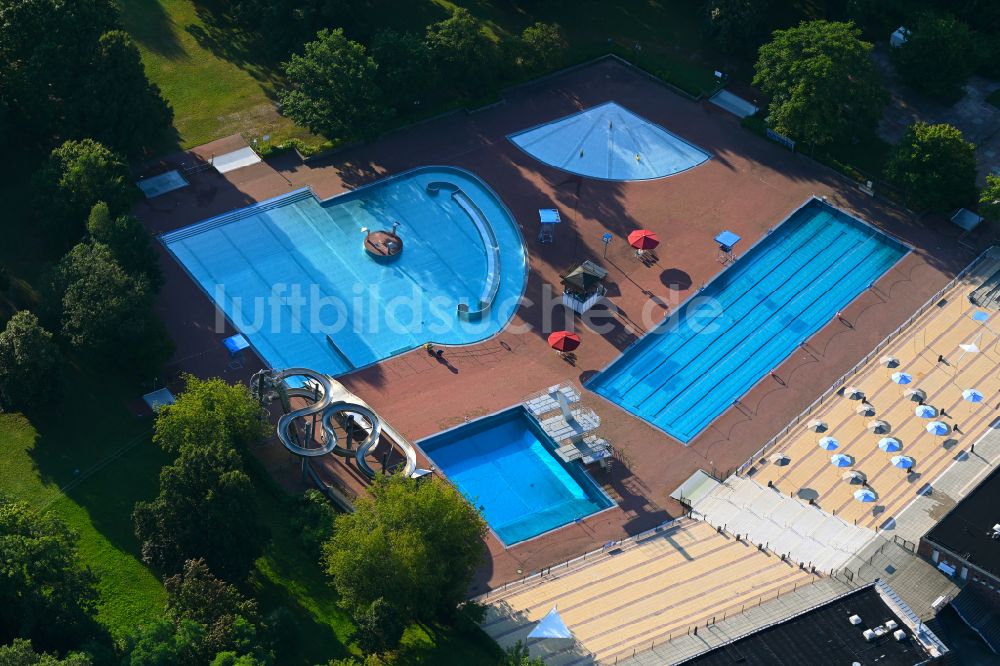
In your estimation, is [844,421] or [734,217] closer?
[844,421]

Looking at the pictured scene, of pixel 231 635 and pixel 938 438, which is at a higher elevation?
pixel 938 438

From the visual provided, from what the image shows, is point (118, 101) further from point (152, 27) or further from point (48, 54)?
point (152, 27)

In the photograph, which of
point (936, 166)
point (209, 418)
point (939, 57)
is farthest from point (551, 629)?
point (939, 57)

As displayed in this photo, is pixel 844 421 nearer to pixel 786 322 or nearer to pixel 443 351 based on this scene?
pixel 786 322

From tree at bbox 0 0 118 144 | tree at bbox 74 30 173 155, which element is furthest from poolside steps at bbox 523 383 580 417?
tree at bbox 0 0 118 144

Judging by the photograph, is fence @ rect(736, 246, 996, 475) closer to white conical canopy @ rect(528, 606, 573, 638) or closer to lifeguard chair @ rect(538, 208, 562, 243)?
white conical canopy @ rect(528, 606, 573, 638)

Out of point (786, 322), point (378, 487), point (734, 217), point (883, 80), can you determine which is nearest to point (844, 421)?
point (786, 322)
